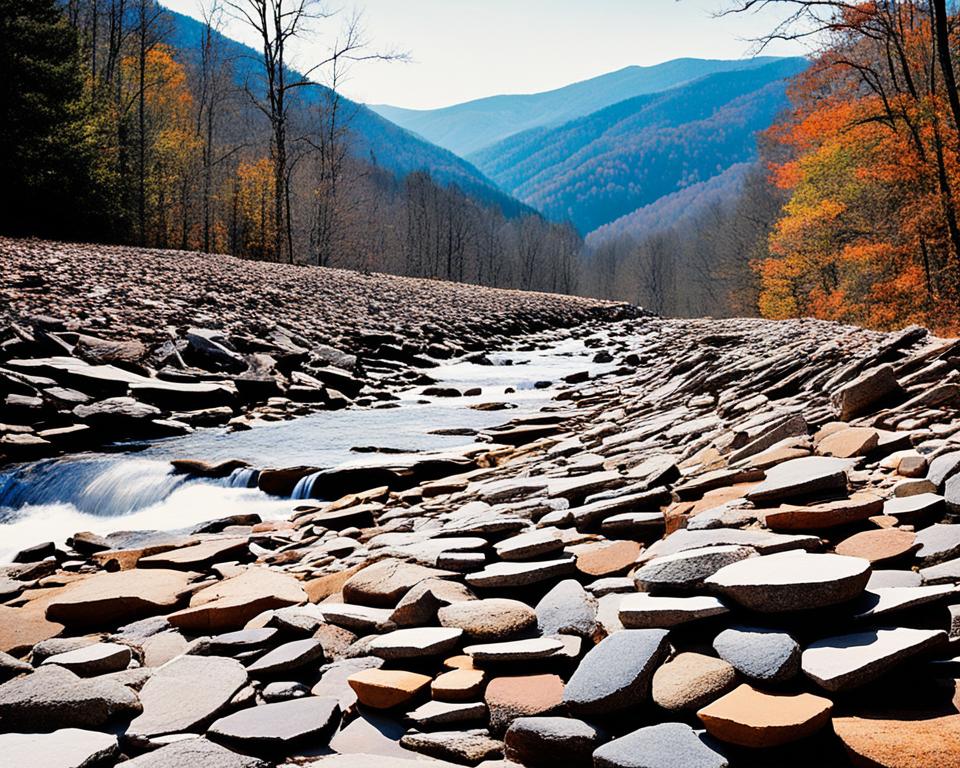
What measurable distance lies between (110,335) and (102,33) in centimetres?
3218

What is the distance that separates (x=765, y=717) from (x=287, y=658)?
4.87ft

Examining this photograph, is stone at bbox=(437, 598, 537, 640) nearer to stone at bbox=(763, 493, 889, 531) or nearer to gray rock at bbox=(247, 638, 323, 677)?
gray rock at bbox=(247, 638, 323, 677)

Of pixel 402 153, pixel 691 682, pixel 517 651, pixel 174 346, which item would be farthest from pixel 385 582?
pixel 402 153

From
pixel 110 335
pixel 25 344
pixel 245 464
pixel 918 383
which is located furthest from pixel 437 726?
pixel 110 335

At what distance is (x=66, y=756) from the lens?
5.78 feet

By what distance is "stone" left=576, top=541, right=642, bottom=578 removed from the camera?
8.95 feet

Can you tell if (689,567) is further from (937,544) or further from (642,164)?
(642,164)

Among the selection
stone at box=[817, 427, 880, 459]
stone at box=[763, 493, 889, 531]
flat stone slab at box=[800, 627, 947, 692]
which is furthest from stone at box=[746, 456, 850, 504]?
Answer: flat stone slab at box=[800, 627, 947, 692]

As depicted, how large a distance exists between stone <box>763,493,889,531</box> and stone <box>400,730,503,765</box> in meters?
1.45

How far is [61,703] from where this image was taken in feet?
6.51

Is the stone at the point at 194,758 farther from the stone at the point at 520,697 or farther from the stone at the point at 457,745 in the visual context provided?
the stone at the point at 520,697

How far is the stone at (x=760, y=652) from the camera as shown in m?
1.71

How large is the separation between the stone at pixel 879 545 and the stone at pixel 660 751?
41.6 inches

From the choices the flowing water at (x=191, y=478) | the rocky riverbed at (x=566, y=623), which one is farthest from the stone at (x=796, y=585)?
the flowing water at (x=191, y=478)
